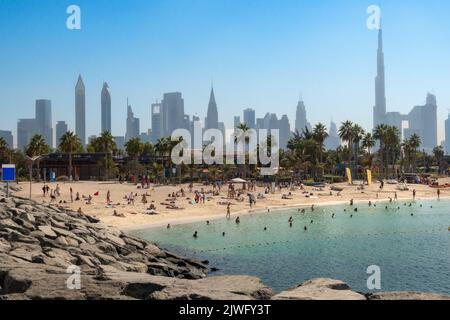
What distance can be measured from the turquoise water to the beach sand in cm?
317

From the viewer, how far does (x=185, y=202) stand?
6038cm

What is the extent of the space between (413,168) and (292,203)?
90.2 metres

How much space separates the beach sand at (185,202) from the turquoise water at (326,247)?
125 inches

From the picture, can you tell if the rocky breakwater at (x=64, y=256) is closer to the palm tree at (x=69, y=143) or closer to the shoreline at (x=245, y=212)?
the shoreline at (x=245, y=212)

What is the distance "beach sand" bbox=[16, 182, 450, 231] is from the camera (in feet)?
154

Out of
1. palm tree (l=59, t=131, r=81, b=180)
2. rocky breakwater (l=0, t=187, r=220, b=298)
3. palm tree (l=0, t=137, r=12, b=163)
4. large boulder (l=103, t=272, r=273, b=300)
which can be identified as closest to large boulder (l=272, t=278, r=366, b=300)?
large boulder (l=103, t=272, r=273, b=300)

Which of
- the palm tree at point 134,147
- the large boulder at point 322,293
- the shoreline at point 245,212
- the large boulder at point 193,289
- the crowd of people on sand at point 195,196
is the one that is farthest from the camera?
the palm tree at point 134,147

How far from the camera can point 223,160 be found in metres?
109

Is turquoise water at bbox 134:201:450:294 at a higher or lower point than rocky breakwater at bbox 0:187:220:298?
lower

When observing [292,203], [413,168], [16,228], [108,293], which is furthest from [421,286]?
[413,168]

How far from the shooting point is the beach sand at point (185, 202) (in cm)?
4698
